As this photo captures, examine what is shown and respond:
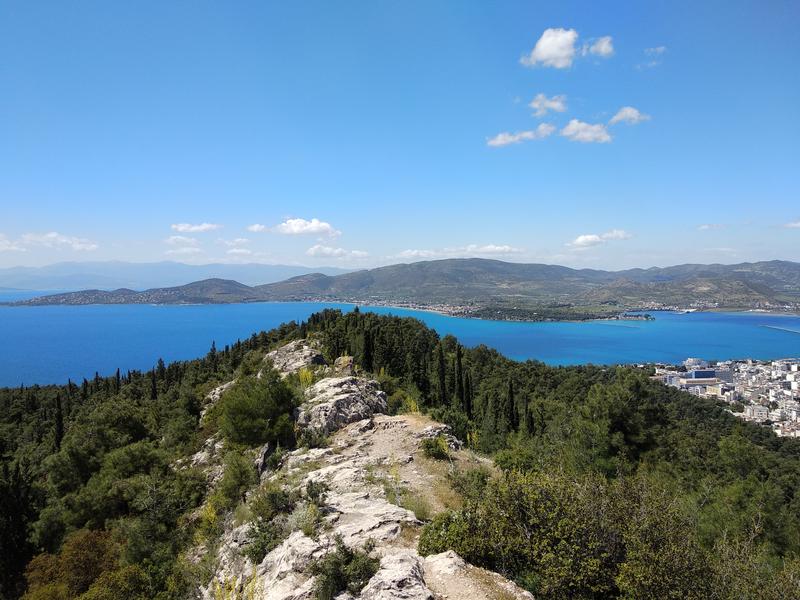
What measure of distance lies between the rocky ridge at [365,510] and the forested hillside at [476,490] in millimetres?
984

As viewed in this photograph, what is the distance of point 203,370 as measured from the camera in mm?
68812

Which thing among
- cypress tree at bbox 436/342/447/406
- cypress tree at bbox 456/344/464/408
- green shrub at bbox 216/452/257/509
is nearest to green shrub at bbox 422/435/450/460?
green shrub at bbox 216/452/257/509

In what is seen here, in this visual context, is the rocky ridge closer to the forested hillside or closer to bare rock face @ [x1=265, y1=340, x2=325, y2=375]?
the forested hillside

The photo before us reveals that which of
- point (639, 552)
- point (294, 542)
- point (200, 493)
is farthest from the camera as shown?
point (200, 493)

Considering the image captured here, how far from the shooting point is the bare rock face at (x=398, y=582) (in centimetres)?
950

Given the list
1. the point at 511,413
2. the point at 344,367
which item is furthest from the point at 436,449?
the point at 511,413

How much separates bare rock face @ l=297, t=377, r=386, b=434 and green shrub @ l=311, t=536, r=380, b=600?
48.8ft

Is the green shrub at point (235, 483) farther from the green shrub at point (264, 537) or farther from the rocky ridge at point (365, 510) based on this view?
the green shrub at point (264, 537)

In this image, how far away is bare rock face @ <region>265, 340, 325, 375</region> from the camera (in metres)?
43.3

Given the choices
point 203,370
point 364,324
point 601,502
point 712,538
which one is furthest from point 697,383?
point 601,502

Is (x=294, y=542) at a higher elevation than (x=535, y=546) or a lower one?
lower

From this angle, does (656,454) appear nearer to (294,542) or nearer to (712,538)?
(712,538)

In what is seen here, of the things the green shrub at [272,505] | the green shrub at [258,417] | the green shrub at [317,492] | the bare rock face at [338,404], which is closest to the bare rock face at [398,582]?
the green shrub at [317,492]

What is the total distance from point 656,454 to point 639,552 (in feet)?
84.3
